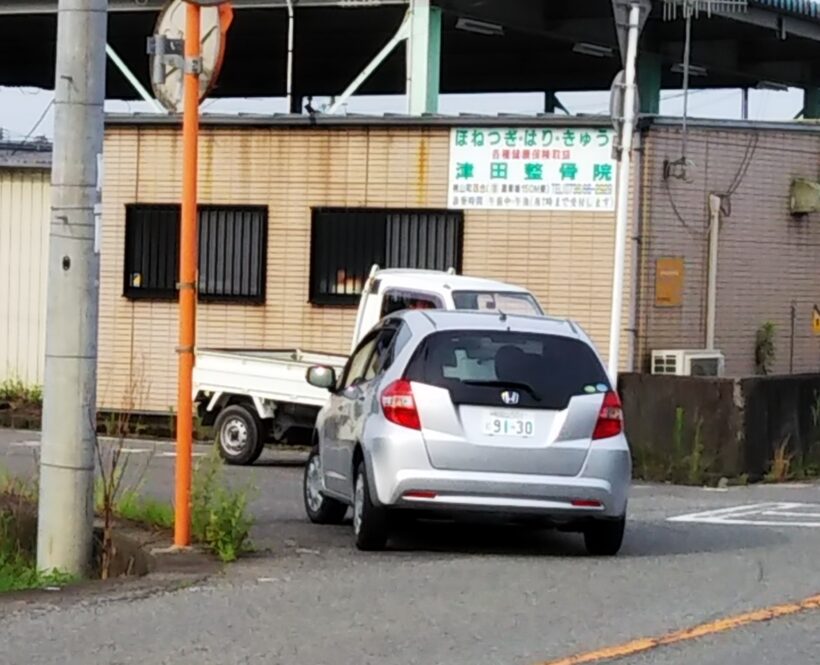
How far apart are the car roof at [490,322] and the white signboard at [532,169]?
9.66 meters

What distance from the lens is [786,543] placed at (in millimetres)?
12500

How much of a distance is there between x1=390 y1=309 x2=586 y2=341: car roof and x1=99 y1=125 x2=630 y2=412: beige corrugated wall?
30.7 feet

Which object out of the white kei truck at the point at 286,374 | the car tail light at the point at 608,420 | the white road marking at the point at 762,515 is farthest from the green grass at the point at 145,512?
the white kei truck at the point at 286,374

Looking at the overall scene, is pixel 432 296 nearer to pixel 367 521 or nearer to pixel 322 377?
pixel 322 377

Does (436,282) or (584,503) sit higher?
(436,282)

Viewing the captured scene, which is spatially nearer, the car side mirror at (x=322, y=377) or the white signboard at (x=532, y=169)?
the car side mirror at (x=322, y=377)

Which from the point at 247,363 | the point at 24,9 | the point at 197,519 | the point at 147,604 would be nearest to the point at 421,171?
the point at 247,363

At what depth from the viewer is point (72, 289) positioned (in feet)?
34.6

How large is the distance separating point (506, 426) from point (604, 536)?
1.13 metres

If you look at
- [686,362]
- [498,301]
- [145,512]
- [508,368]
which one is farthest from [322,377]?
[686,362]

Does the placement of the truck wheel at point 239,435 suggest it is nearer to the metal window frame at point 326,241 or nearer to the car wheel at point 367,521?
the metal window frame at point 326,241

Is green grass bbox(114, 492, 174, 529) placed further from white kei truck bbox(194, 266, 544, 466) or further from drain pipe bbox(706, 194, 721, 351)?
drain pipe bbox(706, 194, 721, 351)

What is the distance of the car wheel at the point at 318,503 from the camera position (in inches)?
523

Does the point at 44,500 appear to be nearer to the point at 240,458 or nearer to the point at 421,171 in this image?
the point at 240,458
